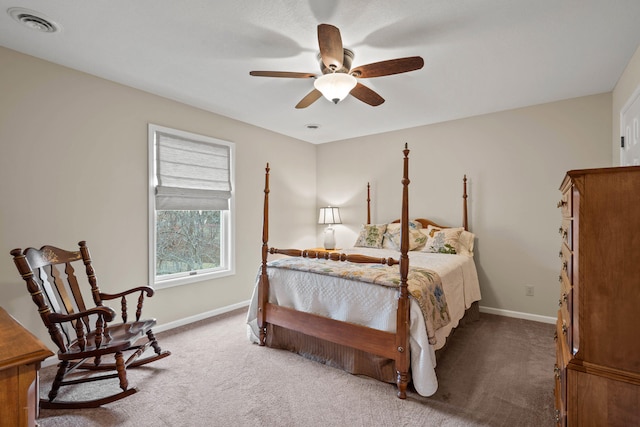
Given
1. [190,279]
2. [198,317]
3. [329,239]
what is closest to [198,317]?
[198,317]

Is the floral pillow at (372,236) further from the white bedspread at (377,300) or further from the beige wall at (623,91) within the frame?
the beige wall at (623,91)

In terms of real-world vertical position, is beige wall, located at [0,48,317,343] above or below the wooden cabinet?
above

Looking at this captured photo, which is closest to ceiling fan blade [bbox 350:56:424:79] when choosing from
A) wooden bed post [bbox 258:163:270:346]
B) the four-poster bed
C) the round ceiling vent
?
the four-poster bed

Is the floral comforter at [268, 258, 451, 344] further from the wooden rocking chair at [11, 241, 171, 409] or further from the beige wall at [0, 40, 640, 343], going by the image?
the beige wall at [0, 40, 640, 343]

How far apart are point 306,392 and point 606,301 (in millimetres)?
1786

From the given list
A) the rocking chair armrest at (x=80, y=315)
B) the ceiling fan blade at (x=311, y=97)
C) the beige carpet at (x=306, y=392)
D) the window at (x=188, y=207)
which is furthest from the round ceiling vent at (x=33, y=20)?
the beige carpet at (x=306, y=392)

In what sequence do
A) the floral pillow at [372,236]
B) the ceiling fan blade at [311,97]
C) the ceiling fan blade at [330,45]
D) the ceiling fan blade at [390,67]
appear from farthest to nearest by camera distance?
the floral pillow at [372,236] → the ceiling fan blade at [311,97] → the ceiling fan blade at [390,67] → the ceiling fan blade at [330,45]

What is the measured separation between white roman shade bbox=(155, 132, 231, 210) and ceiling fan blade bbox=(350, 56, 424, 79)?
218 centimetres

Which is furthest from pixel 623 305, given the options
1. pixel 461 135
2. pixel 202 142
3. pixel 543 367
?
pixel 202 142

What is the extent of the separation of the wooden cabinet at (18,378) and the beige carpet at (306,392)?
41.8 inches

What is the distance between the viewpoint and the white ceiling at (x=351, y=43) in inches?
73.2

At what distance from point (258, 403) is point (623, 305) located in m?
1.98

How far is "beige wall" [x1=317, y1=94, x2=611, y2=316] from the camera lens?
10.9 ft

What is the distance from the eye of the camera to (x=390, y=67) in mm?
2082
